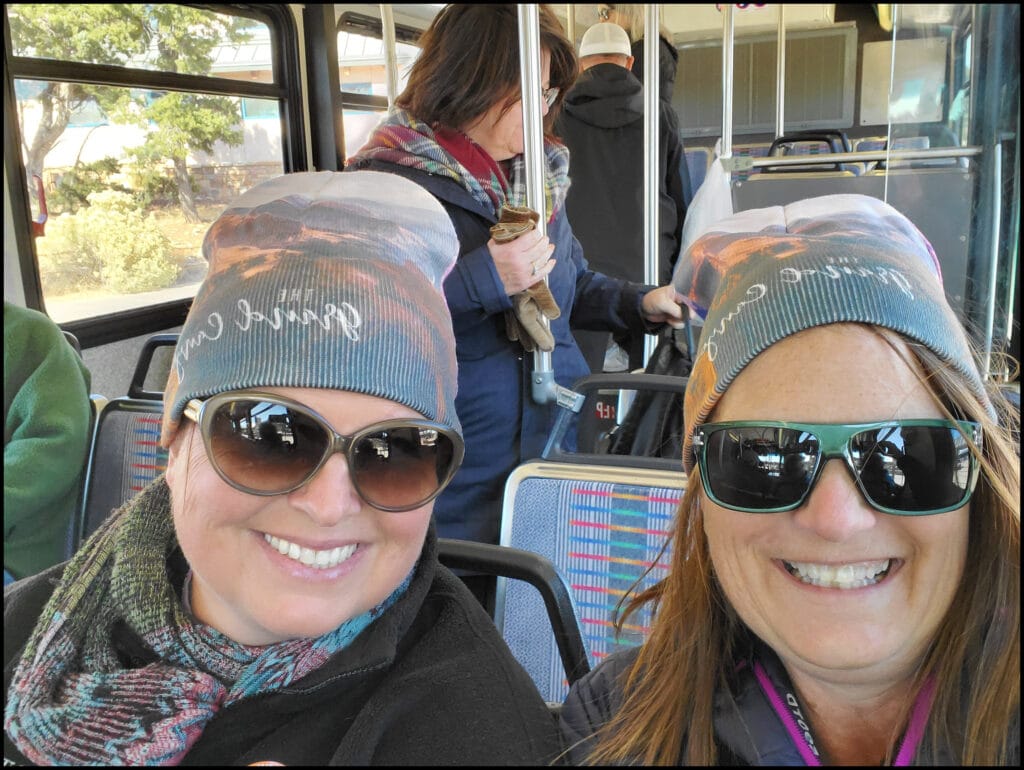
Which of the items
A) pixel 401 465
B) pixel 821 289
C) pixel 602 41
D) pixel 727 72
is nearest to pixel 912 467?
pixel 821 289

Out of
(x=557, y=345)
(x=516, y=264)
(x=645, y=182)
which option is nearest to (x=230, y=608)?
(x=516, y=264)

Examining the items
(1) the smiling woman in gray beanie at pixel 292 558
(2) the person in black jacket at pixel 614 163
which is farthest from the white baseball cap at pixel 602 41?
(1) the smiling woman in gray beanie at pixel 292 558

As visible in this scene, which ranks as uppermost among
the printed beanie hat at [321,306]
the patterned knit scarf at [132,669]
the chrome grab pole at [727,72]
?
the chrome grab pole at [727,72]

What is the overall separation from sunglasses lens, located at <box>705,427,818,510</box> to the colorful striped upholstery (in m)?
0.62

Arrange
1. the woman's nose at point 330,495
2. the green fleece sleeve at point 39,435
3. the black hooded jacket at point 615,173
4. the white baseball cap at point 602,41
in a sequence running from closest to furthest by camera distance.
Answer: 1. the woman's nose at point 330,495
2. the green fleece sleeve at point 39,435
3. the white baseball cap at point 602,41
4. the black hooded jacket at point 615,173

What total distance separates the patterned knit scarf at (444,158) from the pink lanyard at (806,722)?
2.53ft

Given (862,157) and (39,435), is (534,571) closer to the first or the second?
(39,435)

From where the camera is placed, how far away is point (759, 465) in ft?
2.05

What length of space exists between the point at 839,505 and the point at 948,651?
0.47 feet

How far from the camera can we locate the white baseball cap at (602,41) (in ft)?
7.18

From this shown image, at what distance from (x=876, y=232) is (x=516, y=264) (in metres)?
0.62

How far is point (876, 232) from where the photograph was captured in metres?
0.70

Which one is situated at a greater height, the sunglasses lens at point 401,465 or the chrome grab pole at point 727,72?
the chrome grab pole at point 727,72

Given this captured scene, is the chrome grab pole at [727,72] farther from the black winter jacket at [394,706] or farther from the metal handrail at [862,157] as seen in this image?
the black winter jacket at [394,706]
